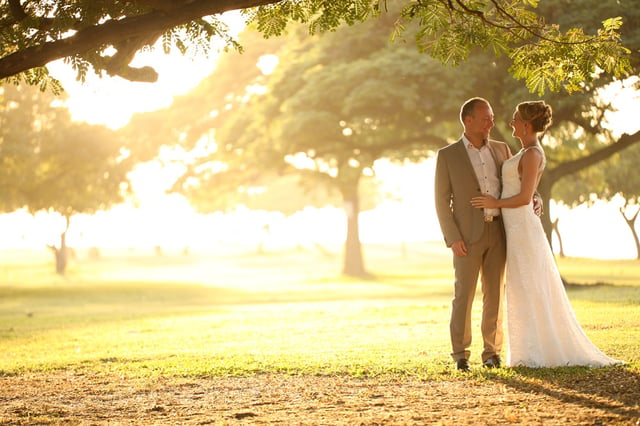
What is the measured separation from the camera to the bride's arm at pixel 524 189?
8.03m

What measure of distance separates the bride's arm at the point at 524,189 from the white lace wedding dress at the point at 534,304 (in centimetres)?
9

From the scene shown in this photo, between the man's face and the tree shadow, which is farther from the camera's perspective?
the man's face

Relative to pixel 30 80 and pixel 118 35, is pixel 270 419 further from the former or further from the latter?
pixel 30 80

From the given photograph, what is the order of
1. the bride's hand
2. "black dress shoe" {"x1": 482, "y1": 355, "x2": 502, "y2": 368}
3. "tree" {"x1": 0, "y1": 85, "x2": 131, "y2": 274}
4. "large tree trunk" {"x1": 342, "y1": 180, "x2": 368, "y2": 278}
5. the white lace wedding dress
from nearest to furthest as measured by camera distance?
the white lace wedding dress
the bride's hand
"black dress shoe" {"x1": 482, "y1": 355, "x2": 502, "y2": 368}
"tree" {"x1": 0, "y1": 85, "x2": 131, "y2": 274}
"large tree trunk" {"x1": 342, "y1": 180, "x2": 368, "y2": 278}

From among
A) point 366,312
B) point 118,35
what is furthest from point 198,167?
point 118,35

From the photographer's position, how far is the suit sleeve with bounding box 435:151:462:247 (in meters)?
8.22

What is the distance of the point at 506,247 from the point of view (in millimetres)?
8320

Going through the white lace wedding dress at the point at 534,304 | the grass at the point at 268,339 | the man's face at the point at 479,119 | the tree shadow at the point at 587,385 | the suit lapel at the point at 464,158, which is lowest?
the grass at the point at 268,339

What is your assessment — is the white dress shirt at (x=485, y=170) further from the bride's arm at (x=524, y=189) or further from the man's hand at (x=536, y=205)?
the man's hand at (x=536, y=205)

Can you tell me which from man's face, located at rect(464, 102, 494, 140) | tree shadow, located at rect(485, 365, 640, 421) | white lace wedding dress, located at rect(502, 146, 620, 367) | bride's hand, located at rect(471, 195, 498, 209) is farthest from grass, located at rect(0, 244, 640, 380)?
man's face, located at rect(464, 102, 494, 140)

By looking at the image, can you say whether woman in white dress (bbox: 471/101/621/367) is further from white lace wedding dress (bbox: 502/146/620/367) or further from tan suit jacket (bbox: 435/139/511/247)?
tan suit jacket (bbox: 435/139/511/247)

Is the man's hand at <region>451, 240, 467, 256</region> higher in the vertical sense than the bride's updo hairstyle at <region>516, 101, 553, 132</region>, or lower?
lower

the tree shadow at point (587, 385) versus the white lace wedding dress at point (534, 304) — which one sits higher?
the white lace wedding dress at point (534, 304)

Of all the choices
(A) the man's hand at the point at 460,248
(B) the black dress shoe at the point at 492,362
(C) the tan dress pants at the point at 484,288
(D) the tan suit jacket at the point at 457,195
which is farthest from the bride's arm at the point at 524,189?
(B) the black dress shoe at the point at 492,362
